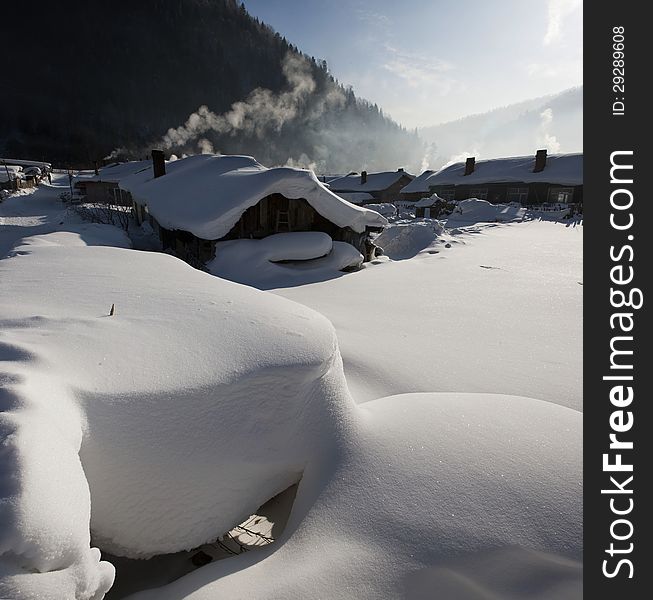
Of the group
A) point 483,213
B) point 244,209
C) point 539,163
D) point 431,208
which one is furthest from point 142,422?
point 539,163

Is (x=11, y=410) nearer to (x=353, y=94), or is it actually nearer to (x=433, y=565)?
(x=433, y=565)

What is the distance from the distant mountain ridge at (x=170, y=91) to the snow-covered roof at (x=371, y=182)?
32.0 m

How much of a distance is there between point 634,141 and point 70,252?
647cm

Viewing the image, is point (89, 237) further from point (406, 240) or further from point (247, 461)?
point (406, 240)

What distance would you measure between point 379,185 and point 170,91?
67.3 metres

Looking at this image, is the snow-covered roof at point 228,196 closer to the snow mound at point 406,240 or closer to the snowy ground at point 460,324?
the snowy ground at point 460,324

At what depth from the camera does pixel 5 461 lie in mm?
1334

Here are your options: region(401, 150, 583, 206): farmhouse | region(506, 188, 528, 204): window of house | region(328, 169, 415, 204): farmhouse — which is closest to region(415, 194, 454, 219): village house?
region(401, 150, 583, 206): farmhouse

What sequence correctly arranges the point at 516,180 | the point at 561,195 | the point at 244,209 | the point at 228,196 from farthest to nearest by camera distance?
the point at 516,180, the point at 561,195, the point at 228,196, the point at 244,209

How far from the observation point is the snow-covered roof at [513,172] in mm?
30828

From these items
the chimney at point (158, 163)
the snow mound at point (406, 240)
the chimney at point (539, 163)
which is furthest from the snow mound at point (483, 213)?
the chimney at point (158, 163)

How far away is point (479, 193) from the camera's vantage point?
35.8 m

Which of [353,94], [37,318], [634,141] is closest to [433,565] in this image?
[37,318]

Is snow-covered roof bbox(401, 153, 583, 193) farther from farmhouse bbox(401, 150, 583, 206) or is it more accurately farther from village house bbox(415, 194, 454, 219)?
village house bbox(415, 194, 454, 219)
